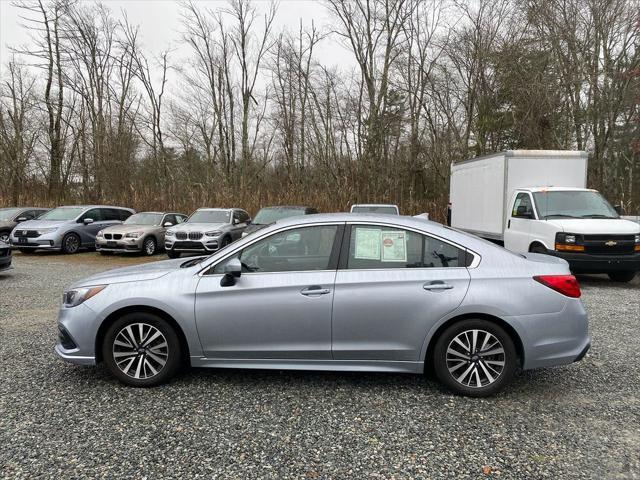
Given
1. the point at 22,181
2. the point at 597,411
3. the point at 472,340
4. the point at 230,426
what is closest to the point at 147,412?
the point at 230,426

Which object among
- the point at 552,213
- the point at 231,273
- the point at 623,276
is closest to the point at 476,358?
the point at 231,273

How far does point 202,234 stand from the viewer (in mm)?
13727

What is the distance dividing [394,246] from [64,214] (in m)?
16.0

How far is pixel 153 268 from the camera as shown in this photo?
13.9 feet

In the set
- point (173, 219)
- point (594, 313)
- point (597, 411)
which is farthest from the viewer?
point (173, 219)

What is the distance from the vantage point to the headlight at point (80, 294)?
3906 millimetres

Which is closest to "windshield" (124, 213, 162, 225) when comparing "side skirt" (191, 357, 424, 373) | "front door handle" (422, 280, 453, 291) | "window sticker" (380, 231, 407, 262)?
"side skirt" (191, 357, 424, 373)

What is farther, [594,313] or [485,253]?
[594,313]

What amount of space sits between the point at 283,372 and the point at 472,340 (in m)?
1.79

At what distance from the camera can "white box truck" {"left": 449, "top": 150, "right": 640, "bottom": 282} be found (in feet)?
28.4

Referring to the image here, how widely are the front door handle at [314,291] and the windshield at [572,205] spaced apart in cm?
743

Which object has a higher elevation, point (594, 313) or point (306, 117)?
point (306, 117)

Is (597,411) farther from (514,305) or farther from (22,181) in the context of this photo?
(22,181)

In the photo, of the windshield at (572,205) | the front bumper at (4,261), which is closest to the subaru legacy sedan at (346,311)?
the windshield at (572,205)
